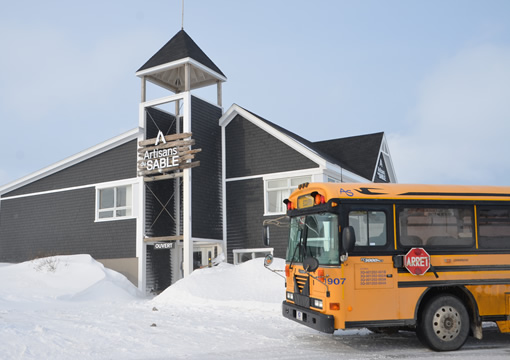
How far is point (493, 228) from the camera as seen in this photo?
9.41 metres

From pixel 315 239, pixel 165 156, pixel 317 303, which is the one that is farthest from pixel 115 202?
pixel 317 303

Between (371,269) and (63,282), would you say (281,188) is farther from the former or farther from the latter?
(371,269)

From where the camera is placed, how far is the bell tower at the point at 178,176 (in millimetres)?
21125

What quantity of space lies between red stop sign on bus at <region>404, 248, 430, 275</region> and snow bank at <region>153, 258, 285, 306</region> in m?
7.54

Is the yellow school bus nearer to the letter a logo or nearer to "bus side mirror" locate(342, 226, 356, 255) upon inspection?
"bus side mirror" locate(342, 226, 356, 255)

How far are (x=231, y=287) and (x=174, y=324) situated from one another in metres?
5.59

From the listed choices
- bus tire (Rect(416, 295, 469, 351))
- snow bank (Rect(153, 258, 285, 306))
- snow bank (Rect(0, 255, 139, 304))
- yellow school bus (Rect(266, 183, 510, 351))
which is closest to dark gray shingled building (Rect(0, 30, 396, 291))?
snow bank (Rect(0, 255, 139, 304))

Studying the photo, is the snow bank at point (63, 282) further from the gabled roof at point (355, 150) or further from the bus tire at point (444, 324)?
the bus tire at point (444, 324)

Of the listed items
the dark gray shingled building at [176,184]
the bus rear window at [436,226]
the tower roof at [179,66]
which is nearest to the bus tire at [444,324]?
the bus rear window at [436,226]

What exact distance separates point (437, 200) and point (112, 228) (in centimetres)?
1688

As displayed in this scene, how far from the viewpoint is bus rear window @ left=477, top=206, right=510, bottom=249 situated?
9352 mm

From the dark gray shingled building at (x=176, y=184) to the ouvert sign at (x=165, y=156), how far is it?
0.05 meters

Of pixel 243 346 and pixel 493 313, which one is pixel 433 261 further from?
pixel 243 346

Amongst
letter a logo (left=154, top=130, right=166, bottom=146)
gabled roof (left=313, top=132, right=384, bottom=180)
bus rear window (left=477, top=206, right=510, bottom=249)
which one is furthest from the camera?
gabled roof (left=313, top=132, right=384, bottom=180)
